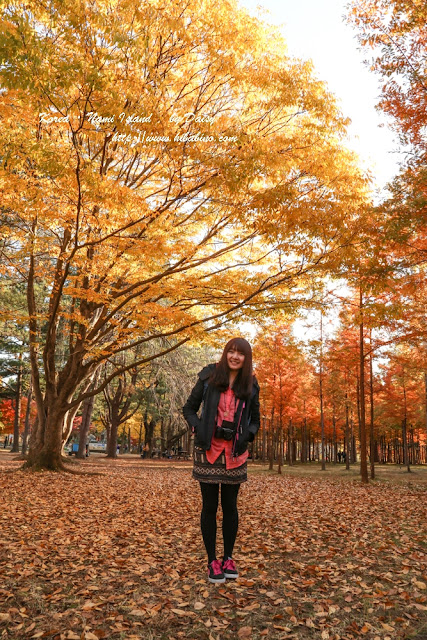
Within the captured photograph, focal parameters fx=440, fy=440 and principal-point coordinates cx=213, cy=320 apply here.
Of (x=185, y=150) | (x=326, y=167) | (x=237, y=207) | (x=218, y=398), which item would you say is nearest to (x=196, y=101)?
(x=185, y=150)

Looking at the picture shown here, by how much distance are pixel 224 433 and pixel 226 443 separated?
0.29ft

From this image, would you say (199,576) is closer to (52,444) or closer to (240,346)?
(240,346)

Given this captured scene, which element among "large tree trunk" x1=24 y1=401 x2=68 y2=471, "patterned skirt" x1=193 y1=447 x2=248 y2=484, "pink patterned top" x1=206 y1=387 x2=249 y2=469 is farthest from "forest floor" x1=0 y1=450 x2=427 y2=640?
"large tree trunk" x1=24 y1=401 x2=68 y2=471

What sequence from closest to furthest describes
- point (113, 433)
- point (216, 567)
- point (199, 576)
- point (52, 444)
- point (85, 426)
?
point (216, 567), point (199, 576), point (52, 444), point (85, 426), point (113, 433)

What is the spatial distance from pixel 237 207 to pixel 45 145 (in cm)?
331

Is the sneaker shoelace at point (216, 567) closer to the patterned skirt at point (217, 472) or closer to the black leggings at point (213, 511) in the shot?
the black leggings at point (213, 511)

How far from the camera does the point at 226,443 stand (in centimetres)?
319

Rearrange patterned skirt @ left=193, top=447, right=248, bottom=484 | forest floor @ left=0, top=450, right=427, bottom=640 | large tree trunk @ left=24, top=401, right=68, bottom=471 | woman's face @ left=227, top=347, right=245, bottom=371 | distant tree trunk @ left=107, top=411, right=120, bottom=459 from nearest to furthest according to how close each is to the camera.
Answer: forest floor @ left=0, top=450, right=427, bottom=640 → patterned skirt @ left=193, top=447, right=248, bottom=484 → woman's face @ left=227, top=347, right=245, bottom=371 → large tree trunk @ left=24, top=401, right=68, bottom=471 → distant tree trunk @ left=107, top=411, right=120, bottom=459

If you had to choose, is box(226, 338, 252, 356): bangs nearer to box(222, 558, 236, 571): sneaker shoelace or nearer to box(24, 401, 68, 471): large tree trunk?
box(222, 558, 236, 571): sneaker shoelace

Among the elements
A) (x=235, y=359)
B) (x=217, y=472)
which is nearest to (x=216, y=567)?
(x=217, y=472)

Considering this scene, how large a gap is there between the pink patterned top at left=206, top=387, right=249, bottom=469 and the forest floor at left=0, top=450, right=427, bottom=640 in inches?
34.7

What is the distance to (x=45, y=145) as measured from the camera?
588 cm

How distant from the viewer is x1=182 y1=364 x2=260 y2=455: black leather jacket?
317 centimetres

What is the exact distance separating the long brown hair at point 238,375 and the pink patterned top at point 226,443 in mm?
64
